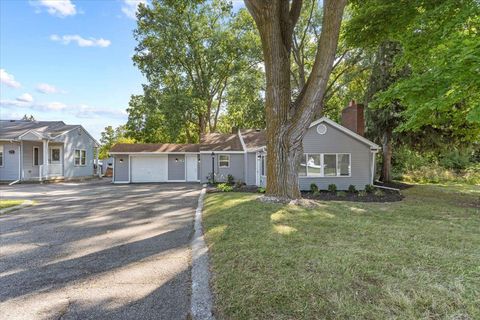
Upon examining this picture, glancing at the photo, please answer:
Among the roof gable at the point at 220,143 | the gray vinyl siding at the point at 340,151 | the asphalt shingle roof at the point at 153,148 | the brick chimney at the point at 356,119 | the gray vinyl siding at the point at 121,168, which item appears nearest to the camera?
the gray vinyl siding at the point at 340,151

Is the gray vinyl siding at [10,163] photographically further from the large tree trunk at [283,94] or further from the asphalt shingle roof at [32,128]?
the large tree trunk at [283,94]

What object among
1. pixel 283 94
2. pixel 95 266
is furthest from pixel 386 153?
pixel 95 266

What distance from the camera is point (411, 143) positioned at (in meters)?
18.4

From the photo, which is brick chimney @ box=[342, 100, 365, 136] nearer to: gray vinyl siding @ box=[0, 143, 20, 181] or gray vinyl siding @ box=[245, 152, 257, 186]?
gray vinyl siding @ box=[245, 152, 257, 186]

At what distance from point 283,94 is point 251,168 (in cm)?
1094

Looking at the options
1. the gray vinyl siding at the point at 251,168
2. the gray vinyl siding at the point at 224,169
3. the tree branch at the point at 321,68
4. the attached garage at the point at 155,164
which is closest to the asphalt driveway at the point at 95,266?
Result: the tree branch at the point at 321,68

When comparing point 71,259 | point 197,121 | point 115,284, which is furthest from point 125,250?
point 197,121

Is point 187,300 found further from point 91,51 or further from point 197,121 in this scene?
point 197,121

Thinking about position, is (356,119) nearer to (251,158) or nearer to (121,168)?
(251,158)

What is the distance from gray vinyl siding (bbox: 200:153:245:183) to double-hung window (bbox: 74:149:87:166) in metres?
11.4

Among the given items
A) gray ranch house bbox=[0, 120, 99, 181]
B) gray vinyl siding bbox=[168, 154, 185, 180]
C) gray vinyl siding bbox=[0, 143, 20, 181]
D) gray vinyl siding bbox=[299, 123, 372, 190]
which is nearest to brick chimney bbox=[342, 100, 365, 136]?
gray vinyl siding bbox=[299, 123, 372, 190]

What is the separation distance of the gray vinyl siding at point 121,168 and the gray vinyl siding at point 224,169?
6.23m

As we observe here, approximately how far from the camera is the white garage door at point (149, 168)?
77.0ft

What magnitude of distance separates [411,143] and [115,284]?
19136mm
